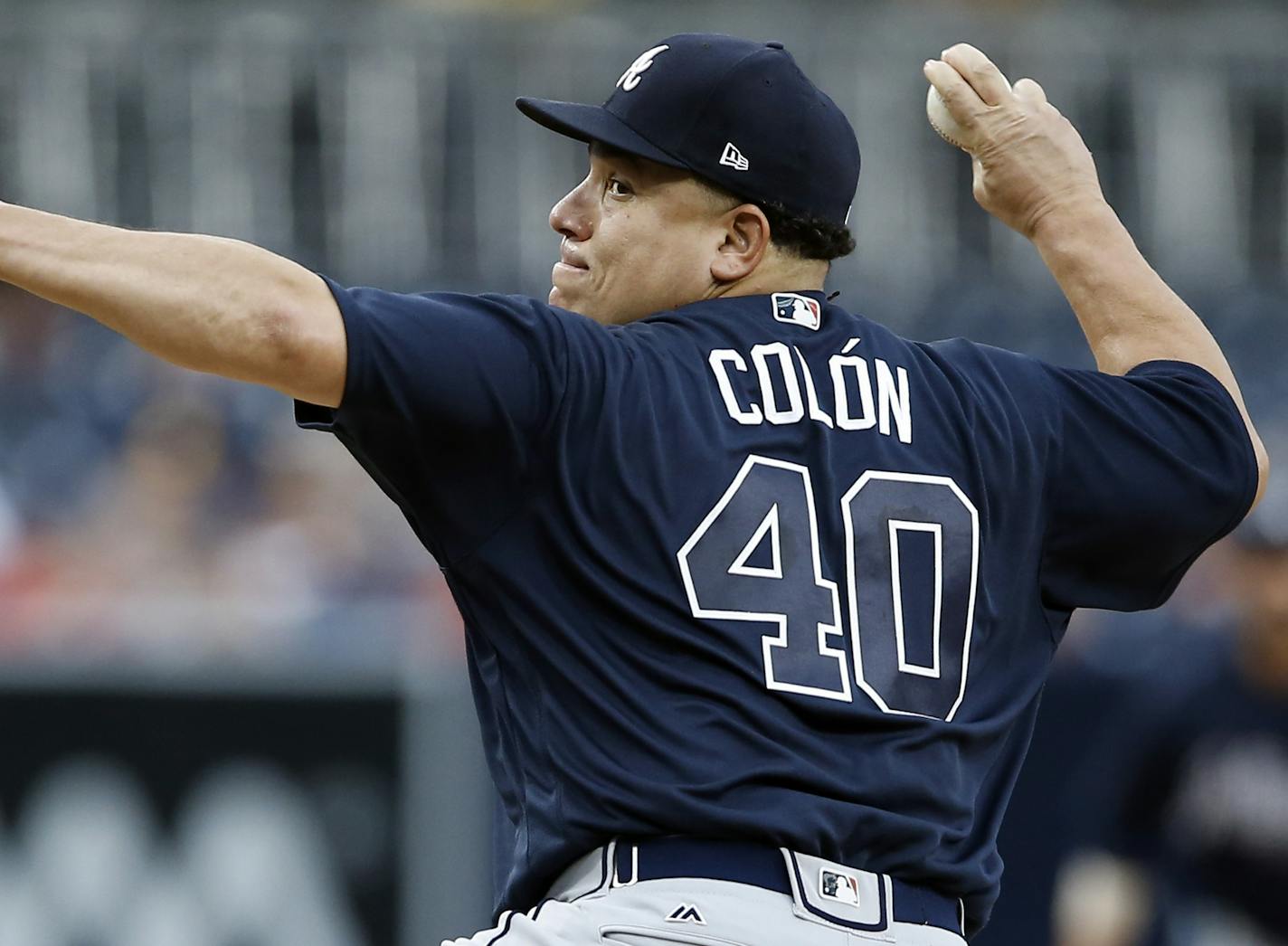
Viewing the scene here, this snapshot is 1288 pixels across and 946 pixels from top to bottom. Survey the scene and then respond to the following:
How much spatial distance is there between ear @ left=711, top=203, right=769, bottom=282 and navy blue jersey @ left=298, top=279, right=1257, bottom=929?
0.07 m

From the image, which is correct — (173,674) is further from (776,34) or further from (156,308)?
(776,34)

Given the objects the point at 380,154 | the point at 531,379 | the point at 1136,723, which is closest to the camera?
the point at 531,379

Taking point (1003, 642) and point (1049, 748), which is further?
point (1049, 748)

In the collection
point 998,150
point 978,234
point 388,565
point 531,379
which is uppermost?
point 998,150

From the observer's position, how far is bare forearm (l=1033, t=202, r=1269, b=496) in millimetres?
3545

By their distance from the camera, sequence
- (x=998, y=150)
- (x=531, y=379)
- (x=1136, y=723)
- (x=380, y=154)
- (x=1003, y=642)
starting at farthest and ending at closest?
(x=380, y=154) < (x=1136, y=723) < (x=998, y=150) < (x=1003, y=642) < (x=531, y=379)

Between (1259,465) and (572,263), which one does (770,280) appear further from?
(1259,465)

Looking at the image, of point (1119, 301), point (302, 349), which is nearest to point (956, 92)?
point (1119, 301)

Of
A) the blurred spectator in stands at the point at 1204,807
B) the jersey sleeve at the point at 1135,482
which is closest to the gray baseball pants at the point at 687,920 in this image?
the jersey sleeve at the point at 1135,482

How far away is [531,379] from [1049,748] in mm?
4624

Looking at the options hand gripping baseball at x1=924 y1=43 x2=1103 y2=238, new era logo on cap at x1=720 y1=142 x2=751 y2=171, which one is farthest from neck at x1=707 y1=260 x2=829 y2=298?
hand gripping baseball at x1=924 y1=43 x2=1103 y2=238

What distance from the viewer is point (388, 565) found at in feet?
33.6

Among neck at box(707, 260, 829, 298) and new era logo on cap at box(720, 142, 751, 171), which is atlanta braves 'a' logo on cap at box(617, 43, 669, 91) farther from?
neck at box(707, 260, 829, 298)

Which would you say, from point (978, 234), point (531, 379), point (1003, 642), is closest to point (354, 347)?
point (531, 379)
